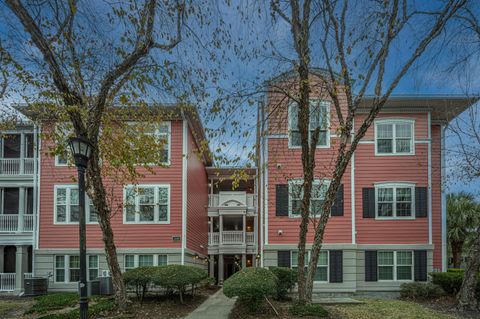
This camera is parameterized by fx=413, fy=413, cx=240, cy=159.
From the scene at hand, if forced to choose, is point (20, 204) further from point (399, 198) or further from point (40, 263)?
point (399, 198)

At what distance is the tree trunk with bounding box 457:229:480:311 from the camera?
12.7m

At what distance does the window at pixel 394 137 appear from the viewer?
17.9 meters

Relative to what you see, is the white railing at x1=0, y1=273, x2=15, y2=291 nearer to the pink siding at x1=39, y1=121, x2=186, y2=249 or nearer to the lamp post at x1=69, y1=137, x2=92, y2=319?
the pink siding at x1=39, y1=121, x2=186, y2=249

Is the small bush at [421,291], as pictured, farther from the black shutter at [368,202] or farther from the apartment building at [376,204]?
the black shutter at [368,202]

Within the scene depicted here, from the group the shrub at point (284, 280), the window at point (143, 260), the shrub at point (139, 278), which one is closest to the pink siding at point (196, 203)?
the window at point (143, 260)

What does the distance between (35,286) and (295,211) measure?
11.2 meters

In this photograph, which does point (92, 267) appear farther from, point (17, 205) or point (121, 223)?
point (17, 205)

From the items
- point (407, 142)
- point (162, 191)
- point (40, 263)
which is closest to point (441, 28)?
point (407, 142)

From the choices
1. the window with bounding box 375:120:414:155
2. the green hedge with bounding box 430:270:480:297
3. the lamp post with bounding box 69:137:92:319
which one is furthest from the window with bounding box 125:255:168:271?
the green hedge with bounding box 430:270:480:297

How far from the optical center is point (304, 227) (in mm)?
10844

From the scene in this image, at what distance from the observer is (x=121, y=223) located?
18141 mm

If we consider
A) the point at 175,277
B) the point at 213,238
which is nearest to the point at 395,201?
the point at 175,277

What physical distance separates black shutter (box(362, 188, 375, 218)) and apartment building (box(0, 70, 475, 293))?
4 cm

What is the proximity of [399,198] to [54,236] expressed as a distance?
1512cm
